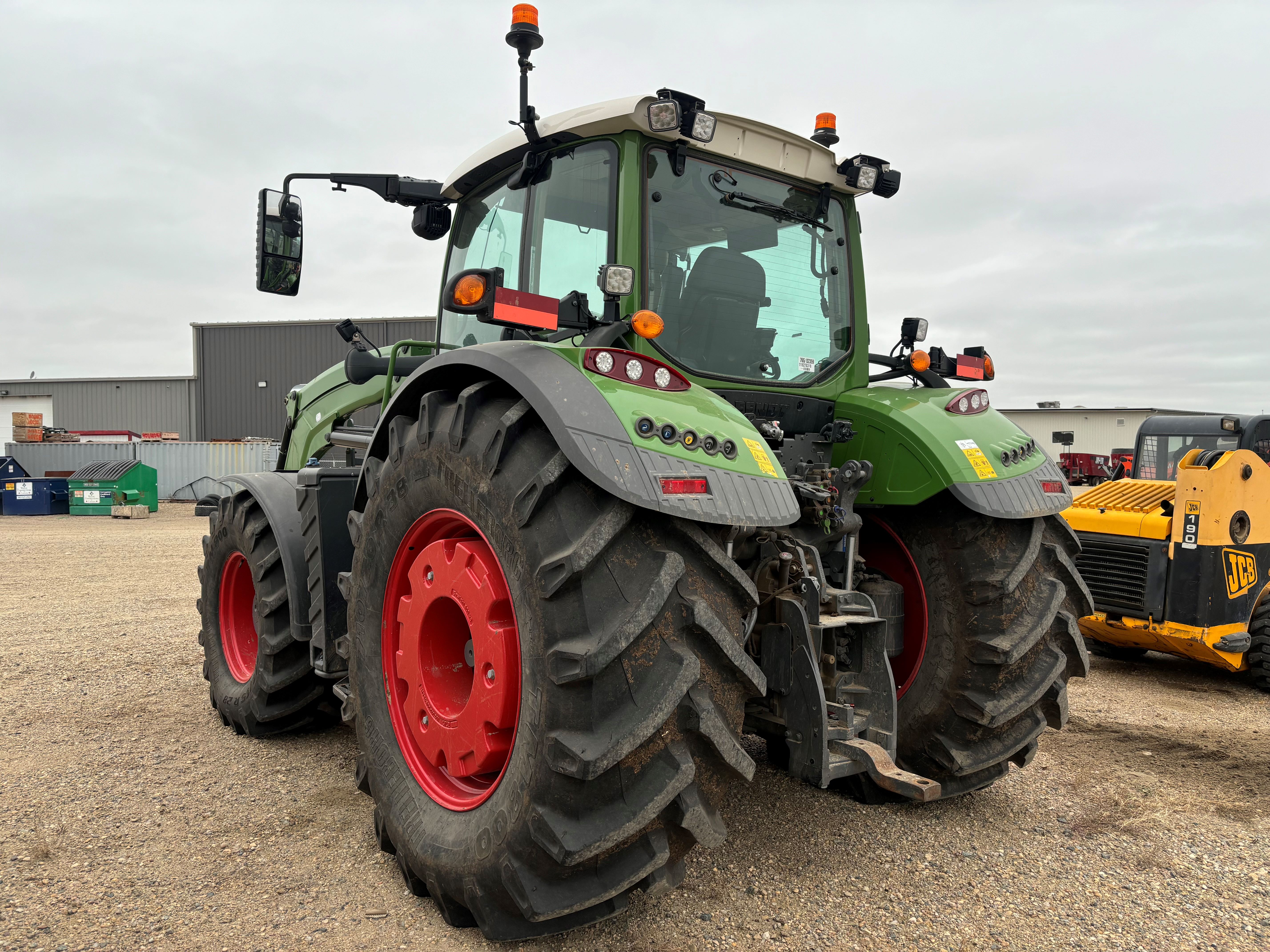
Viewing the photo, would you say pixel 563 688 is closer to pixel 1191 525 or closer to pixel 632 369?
pixel 632 369

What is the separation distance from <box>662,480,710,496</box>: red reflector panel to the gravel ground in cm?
119

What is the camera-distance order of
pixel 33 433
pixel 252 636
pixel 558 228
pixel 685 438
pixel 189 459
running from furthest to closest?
1. pixel 33 433
2. pixel 189 459
3. pixel 252 636
4. pixel 558 228
5. pixel 685 438

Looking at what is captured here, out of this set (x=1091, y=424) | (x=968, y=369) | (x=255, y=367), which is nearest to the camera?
(x=968, y=369)

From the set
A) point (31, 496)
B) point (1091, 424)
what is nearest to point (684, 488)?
point (31, 496)

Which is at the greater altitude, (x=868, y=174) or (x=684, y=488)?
(x=868, y=174)

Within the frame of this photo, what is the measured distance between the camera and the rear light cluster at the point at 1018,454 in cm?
298

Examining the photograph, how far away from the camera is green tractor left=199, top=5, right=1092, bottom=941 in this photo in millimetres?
1976

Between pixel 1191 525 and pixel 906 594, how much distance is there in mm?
3287

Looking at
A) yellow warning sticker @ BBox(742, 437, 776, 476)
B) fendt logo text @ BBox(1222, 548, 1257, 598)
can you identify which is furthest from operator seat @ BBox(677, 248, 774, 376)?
fendt logo text @ BBox(1222, 548, 1257, 598)

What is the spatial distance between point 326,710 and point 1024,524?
10.2ft

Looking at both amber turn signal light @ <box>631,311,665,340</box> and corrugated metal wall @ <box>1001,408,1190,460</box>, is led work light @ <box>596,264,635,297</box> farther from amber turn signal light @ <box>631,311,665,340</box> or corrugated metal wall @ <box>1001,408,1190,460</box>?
corrugated metal wall @ <box>1001,408,1190,460</box>

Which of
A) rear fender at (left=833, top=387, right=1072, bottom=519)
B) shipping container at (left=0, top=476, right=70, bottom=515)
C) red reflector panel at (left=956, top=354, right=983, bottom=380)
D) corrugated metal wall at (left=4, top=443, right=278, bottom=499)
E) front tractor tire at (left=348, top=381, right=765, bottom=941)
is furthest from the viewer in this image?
corrugated metal wall at (left=4, top=443, right=278, bottom=499)

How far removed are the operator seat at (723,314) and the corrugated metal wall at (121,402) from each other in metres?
32.4

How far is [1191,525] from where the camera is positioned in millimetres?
5359
